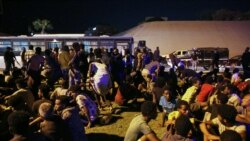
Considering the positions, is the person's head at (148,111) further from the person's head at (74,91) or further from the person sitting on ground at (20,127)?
the person's head at (74,91)

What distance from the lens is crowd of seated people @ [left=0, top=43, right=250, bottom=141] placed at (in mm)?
4906

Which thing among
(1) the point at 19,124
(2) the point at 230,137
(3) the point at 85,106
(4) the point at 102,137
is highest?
(1) the point at 19,124

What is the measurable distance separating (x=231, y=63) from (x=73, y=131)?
2042 centimetres

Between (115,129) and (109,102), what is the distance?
2.00m

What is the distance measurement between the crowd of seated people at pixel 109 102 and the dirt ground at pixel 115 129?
18cm

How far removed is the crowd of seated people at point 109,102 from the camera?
4906 millimetres

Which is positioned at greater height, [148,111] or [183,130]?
[148,111]

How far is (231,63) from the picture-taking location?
25.0 meters

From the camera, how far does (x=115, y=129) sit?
348 inches

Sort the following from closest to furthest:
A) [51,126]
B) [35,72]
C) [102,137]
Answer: [51,126] → [102,137] → [35,72]

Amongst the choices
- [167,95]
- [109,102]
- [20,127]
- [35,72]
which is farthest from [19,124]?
[109,102]

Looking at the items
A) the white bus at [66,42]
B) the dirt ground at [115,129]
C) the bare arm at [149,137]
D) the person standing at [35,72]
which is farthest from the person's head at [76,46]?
the white bus at [66,42]

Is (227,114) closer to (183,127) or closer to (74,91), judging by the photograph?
(183,127)

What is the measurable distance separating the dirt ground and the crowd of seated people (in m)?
0.18
